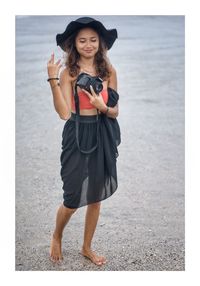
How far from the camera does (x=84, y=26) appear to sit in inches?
138

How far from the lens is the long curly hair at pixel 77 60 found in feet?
11.5

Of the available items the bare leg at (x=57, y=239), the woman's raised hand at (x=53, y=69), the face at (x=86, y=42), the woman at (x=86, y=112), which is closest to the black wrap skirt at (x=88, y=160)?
the woman at (x=86, y=112)

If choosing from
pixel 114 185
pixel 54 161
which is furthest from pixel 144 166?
pixel 114 185

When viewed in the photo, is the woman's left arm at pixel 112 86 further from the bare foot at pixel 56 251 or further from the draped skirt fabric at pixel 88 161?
the bare foot at pixel 56 251

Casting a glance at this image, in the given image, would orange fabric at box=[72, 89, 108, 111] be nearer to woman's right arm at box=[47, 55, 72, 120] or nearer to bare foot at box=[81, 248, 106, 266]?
woman's right arm at box=[47, 55, 72, 120]

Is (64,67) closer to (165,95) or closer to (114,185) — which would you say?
(114,185)

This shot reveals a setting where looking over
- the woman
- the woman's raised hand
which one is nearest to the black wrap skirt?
the woman

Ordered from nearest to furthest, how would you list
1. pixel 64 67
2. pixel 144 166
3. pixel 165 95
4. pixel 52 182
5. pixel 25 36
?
pixel 64 67, pixel 52 182, pixel 144 166, pixel 25 36, pixel 165 95

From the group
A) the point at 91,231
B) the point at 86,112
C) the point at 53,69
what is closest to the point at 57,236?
the point at 91,231

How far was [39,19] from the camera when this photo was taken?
175 inches

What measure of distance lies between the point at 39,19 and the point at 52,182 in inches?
45.3

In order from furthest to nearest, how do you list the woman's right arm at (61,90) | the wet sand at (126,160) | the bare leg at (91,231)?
the wet sand at (126,160)
the bare leg at (91,231)
the woman's right arm at (61,90)

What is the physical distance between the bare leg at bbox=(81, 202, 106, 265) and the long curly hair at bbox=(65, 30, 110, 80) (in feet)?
2.55

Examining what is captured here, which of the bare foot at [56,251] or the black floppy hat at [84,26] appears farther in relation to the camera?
the bare foot at [56,251]
